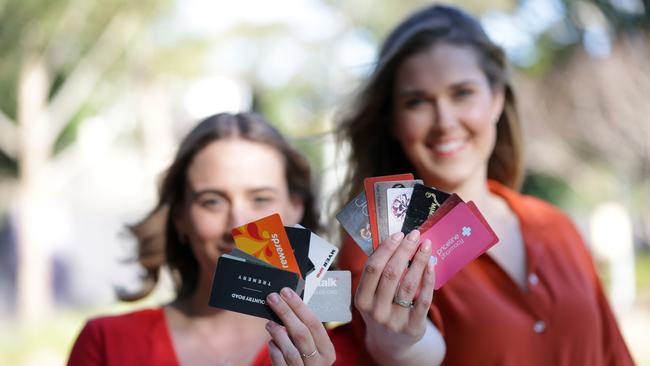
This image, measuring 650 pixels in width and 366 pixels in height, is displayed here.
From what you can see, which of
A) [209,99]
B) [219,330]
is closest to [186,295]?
[219,330]

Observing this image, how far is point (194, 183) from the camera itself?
8.45ft

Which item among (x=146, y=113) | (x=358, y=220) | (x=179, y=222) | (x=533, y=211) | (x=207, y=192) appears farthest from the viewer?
(x=146, y=113)

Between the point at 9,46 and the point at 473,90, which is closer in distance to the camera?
the point at 473,90

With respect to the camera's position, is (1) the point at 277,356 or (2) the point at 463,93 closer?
(1) the point at 277,356

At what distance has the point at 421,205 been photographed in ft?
5.73

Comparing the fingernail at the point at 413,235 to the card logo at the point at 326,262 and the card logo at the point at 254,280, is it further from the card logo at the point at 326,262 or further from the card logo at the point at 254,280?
the card logo at the point at 254,280

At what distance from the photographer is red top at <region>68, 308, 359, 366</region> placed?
242 cm

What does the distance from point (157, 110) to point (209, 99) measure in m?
9.58

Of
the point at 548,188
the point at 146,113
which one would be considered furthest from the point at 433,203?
the point at 548,188

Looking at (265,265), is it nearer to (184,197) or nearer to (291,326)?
(291,326)

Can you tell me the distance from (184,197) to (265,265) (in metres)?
1.05

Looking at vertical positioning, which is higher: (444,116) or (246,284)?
(444,116)

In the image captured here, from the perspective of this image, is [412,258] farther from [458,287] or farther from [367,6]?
[367,6]

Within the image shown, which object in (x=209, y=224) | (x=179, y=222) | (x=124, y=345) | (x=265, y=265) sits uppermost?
(x=265, y=265)
